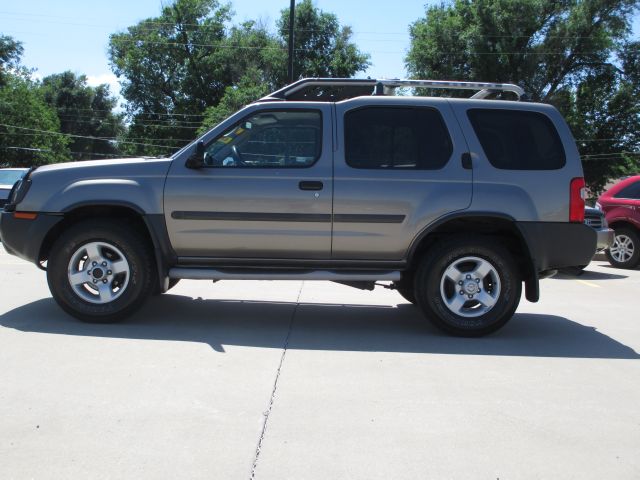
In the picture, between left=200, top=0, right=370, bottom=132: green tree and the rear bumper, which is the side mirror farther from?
left=200, top=0, right=370, bottom=132: green tree

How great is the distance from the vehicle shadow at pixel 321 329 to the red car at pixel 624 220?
6073 mm

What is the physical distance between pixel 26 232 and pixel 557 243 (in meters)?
4.71

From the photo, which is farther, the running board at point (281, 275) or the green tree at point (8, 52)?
the green tree at point (8, 52)

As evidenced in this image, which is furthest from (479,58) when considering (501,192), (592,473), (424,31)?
(592,473)

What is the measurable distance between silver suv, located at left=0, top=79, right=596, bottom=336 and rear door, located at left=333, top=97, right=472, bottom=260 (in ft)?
0.04

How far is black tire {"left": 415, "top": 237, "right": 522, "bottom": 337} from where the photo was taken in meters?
5.90

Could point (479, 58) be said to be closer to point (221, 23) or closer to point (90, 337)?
point (221, 23)

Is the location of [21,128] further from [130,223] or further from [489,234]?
[489,234]

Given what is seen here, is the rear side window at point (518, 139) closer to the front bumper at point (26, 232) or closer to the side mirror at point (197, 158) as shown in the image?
the side mirror at point (197, 158)

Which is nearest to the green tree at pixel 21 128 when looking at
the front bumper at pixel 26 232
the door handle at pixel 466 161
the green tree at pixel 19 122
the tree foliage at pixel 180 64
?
the green tree at pixel 19 122

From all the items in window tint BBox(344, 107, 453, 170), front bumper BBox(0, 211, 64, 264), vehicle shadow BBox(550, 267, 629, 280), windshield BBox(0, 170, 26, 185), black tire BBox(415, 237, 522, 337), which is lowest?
vehicle shadow BBox(550, 267, 629, 280)

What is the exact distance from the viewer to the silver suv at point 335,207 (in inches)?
230

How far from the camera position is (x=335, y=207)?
5848 millimetres

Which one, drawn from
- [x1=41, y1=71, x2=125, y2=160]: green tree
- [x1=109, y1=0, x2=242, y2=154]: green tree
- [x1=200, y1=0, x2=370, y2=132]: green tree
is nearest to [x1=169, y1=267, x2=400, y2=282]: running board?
[x1=200, y1=0, x2=370, y2=132]: green tree
